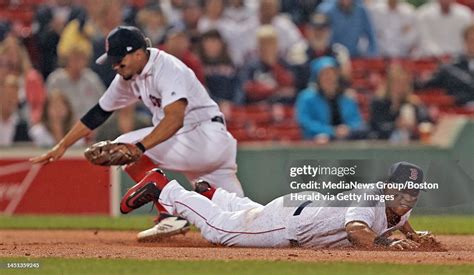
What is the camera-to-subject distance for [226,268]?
657cm

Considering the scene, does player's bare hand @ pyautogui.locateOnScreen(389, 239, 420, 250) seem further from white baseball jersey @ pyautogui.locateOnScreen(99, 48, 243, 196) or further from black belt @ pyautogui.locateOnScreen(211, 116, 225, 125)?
black belt @ pyautogui.locateOnScreen(211, 116, 225, 125)

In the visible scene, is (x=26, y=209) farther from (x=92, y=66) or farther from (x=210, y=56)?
(x=210, y=56)

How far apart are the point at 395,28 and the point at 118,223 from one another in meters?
4.86

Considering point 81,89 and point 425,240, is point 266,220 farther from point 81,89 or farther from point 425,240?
point 81,89

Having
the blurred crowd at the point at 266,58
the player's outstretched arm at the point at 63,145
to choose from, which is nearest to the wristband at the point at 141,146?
the player's outstretched arm at the point at 63,145

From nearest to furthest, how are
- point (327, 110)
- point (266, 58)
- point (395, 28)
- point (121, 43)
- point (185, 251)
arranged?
point (185, 251) < point (121, 43) < point (327, 110) < point (266, 58) < point (395, 28)

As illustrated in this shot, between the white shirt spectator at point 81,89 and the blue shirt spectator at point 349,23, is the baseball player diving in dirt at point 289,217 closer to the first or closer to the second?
the white shirt spectator at point 81,89

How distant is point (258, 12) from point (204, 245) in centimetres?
558

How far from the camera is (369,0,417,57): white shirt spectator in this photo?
13648 mm

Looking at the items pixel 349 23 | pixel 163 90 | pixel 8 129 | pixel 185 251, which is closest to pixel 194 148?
pixel 163 90

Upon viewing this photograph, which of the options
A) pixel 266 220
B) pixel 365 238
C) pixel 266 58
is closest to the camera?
pixel 365 238

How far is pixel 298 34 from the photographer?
13703 millimetres

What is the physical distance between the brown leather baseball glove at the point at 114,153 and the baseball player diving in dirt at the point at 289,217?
221 millimetres

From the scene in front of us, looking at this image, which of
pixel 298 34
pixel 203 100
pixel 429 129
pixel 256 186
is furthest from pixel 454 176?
pixel 203 100
